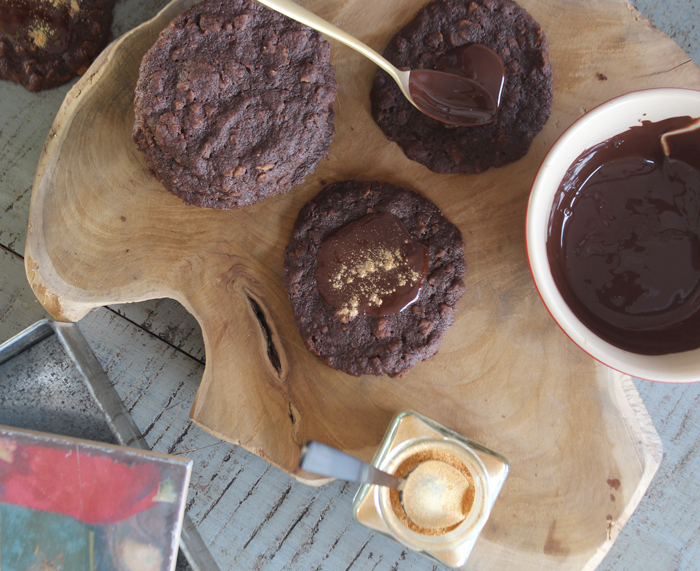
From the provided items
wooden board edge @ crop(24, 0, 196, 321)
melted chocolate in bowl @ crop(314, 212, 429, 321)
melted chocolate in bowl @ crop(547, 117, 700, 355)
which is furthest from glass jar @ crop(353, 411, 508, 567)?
wooden board edge @ crop(24, 0, 196, 321)

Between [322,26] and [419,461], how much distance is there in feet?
3.70

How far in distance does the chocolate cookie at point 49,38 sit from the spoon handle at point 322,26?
740 millimetres

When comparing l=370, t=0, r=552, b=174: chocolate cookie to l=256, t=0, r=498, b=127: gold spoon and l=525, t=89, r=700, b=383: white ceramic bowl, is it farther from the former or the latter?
l=525, t=89, r=700, b=383: white ceramic bowl

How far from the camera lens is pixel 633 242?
112 centimetres

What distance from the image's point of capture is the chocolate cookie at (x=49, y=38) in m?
1.47

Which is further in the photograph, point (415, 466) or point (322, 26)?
point (415, 466)

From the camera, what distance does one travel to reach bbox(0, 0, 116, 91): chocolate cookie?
1474 millimetres

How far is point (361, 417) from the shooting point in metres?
1.31

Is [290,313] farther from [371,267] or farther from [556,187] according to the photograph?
[556,187]

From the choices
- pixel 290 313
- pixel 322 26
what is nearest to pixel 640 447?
pixel 290 313

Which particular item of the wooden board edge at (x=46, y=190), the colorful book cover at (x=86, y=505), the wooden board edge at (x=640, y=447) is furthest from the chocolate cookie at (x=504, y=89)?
the colorful book cover at (x=86, y=505)

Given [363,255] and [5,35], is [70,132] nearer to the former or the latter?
[5,35]

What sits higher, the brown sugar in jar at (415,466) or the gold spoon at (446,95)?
the gold spoon at (446,95)

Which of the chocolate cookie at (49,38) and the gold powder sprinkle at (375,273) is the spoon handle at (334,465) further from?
the chocolate cookie at (49,38)
